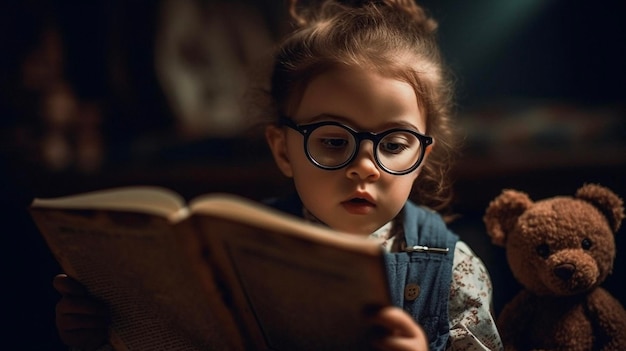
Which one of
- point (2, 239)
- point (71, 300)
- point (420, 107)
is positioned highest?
point (420, 107)

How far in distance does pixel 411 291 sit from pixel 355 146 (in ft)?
0.69

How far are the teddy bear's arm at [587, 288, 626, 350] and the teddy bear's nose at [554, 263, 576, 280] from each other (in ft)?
0.25

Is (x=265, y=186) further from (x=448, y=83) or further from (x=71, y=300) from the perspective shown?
(x=71, y=300)

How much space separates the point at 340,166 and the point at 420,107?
0.52 feet

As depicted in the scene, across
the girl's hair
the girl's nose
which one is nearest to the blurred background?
the girl's hair

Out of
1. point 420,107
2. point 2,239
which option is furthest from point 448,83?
point 2,239

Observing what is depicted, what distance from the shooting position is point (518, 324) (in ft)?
2.83

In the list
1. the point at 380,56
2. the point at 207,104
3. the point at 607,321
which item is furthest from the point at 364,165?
the point at 207,104

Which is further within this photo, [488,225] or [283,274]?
[488,225]

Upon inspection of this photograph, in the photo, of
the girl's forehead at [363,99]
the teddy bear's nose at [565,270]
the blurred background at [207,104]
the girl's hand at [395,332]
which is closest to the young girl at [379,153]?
the girl's forehead at [363,99]

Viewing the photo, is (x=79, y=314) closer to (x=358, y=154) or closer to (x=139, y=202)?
(x=139, y=202)

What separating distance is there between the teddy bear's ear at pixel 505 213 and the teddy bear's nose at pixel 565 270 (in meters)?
0.10

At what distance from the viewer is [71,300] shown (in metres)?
0.77

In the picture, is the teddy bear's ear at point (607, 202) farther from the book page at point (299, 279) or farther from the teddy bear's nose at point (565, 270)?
the book page at point (299, 279)
